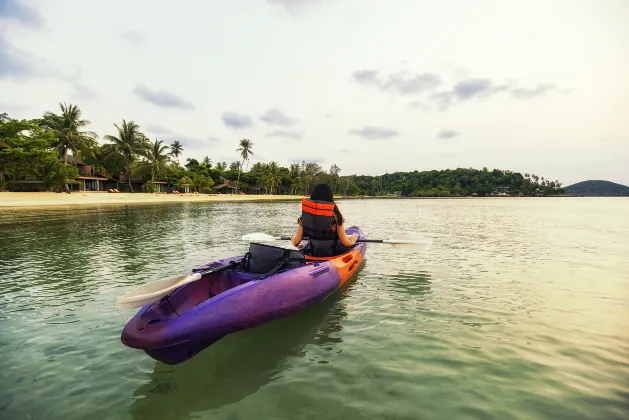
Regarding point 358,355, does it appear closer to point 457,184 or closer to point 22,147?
point 22,147

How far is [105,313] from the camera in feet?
21.3

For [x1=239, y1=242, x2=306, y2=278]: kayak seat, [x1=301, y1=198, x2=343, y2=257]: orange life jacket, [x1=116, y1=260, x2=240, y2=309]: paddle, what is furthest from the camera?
[x1=301, y1=198, x2=343, y2=257]: orange life jacket

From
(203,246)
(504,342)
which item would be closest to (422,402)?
(504,342)

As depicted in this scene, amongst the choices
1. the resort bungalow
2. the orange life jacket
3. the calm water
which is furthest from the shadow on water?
the resort bungalow

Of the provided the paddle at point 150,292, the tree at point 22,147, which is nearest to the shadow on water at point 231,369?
the paddle at point 150,292

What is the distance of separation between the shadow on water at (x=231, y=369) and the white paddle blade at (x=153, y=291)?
948mm

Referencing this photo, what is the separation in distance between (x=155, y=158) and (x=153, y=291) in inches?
2747

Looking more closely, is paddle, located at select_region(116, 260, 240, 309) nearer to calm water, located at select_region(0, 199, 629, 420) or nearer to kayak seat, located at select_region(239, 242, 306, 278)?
calm water, located at select_region(0, 199, 629, 420)

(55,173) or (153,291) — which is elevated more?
(55,173)

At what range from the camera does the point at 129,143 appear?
2542 inches

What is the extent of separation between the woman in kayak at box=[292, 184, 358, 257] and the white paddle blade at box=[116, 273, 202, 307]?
287cm

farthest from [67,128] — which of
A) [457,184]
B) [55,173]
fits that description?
[457,184]

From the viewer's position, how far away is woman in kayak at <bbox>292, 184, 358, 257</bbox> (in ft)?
24.4

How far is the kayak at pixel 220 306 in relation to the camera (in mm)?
4203
